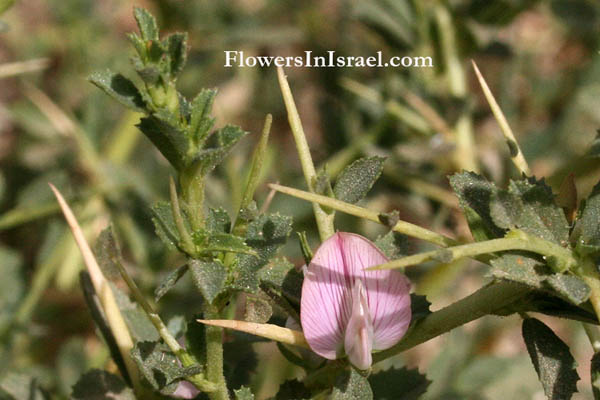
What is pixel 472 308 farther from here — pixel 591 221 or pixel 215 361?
pixel 215 361

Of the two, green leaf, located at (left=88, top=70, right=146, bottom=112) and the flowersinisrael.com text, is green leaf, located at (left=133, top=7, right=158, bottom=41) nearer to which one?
green leaf, located at (left=88, top=70, right=146, bottom=112)

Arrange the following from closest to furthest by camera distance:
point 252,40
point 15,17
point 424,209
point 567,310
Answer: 1. point 567,310
2. point 424,209
3. point 252,40
4. point 15,17

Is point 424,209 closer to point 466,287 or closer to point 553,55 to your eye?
point 466,287

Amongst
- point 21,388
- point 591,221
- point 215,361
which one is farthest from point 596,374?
point 21,388

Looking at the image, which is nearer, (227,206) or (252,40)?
→ (227,206)

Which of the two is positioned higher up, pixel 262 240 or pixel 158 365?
pixel 262 240

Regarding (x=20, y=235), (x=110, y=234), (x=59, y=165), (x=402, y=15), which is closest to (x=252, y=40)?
(x=402, y=15)

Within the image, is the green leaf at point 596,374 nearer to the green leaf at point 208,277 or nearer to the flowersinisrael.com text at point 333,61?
the green leaf at point 208,277
